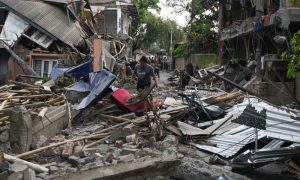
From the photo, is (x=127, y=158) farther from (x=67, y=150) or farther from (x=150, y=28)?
(x=150, y=28)

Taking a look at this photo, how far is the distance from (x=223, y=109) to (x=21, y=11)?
13.8m

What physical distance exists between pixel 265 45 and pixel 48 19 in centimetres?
1060

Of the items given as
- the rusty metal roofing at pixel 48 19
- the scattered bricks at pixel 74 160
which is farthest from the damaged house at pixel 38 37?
the scattered bricks at pixel 74 160

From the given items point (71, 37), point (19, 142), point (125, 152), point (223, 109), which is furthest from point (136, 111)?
point (71, 37)

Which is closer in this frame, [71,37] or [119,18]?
[71,37]

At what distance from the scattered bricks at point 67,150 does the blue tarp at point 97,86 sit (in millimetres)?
2465

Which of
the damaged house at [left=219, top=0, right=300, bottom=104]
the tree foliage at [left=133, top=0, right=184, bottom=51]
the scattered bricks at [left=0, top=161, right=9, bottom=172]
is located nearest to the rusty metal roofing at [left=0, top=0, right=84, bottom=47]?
the damaged house at [left=219, top=0, right=300, bottom=104]

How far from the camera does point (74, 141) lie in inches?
308

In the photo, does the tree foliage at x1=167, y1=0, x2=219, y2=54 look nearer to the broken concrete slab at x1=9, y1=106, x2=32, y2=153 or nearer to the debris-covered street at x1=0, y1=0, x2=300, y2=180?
the debris-covered street at x1=0, y1=0, x2=300, y2=180

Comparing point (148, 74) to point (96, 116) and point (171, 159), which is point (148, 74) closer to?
point (96, 116)

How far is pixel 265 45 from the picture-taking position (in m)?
19.8

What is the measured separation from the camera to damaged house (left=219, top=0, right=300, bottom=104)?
13.7m

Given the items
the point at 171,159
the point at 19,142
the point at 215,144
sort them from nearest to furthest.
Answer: the point at 171,159 → the point at 19,142 → the point at 215,144

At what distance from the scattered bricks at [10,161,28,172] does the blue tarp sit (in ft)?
13.6
